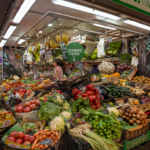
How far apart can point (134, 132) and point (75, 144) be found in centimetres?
108

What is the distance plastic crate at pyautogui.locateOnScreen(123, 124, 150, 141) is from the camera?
2178 mm

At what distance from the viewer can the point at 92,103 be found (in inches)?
111

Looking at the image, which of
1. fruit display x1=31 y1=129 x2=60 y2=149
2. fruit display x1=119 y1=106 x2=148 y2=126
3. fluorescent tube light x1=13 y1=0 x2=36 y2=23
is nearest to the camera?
fruit display x1=31 y1=129 x2=60 y2=149

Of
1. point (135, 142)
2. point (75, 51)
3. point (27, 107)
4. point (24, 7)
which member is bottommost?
point (135, 142)

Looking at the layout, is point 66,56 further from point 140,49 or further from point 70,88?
point 140,49

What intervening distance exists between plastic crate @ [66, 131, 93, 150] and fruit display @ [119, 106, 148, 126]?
1.29 meters

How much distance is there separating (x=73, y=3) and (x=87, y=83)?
198 cm

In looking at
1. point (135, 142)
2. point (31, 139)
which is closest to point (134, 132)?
point (135, 142)

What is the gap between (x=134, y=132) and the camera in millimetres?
2305

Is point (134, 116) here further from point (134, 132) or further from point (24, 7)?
point (24, 7)

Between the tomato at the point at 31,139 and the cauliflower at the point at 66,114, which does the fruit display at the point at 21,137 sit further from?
the cauliflower at the point at 66,114

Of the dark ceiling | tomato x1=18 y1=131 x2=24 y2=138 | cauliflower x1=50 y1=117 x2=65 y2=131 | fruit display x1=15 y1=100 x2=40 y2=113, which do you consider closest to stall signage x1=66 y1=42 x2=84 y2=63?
fruit display x1=15 y1=100 x2=40 y2=113

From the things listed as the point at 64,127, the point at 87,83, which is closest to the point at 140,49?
the point at 87,83

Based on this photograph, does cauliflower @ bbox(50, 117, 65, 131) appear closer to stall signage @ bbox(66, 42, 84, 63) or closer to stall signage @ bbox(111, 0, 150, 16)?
stall signage @ bbox(111, 0, 150, 16)
